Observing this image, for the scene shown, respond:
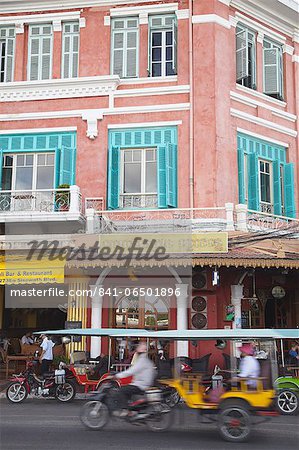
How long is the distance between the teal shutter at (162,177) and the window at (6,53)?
5.54 metres

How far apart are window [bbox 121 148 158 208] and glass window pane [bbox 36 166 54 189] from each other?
2.20m

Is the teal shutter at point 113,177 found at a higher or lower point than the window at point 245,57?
lower

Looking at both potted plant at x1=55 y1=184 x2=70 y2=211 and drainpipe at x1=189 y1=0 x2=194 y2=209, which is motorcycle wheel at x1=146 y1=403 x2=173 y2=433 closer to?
drainpipe at x1=189 y1=0 x2=194 y2=209

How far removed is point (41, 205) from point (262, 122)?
24.2 feet

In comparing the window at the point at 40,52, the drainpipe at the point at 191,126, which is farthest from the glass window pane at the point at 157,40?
the window at the point at 40,52

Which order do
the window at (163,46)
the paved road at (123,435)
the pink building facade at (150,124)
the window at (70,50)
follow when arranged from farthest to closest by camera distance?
the window at (70,50) < the window at (163,46) < the pink building facade at (150,124) < the paved road at (123,435)

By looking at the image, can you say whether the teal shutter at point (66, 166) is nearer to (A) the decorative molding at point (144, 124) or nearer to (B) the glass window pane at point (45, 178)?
(B) the glass window pane at point (45, 178)

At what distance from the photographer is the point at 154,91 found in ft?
58.1

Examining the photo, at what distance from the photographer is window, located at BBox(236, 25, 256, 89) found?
1817 cm

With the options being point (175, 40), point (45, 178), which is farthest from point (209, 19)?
point (45, 178)

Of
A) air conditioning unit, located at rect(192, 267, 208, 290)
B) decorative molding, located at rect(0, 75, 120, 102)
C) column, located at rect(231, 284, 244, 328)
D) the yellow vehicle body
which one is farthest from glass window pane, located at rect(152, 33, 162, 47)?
the yellow vehicle body

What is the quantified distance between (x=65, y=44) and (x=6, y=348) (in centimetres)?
1024

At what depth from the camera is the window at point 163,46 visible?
17953 mm

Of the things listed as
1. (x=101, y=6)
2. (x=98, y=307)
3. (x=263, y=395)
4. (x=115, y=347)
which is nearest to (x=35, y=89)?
(x=101, y=6)
